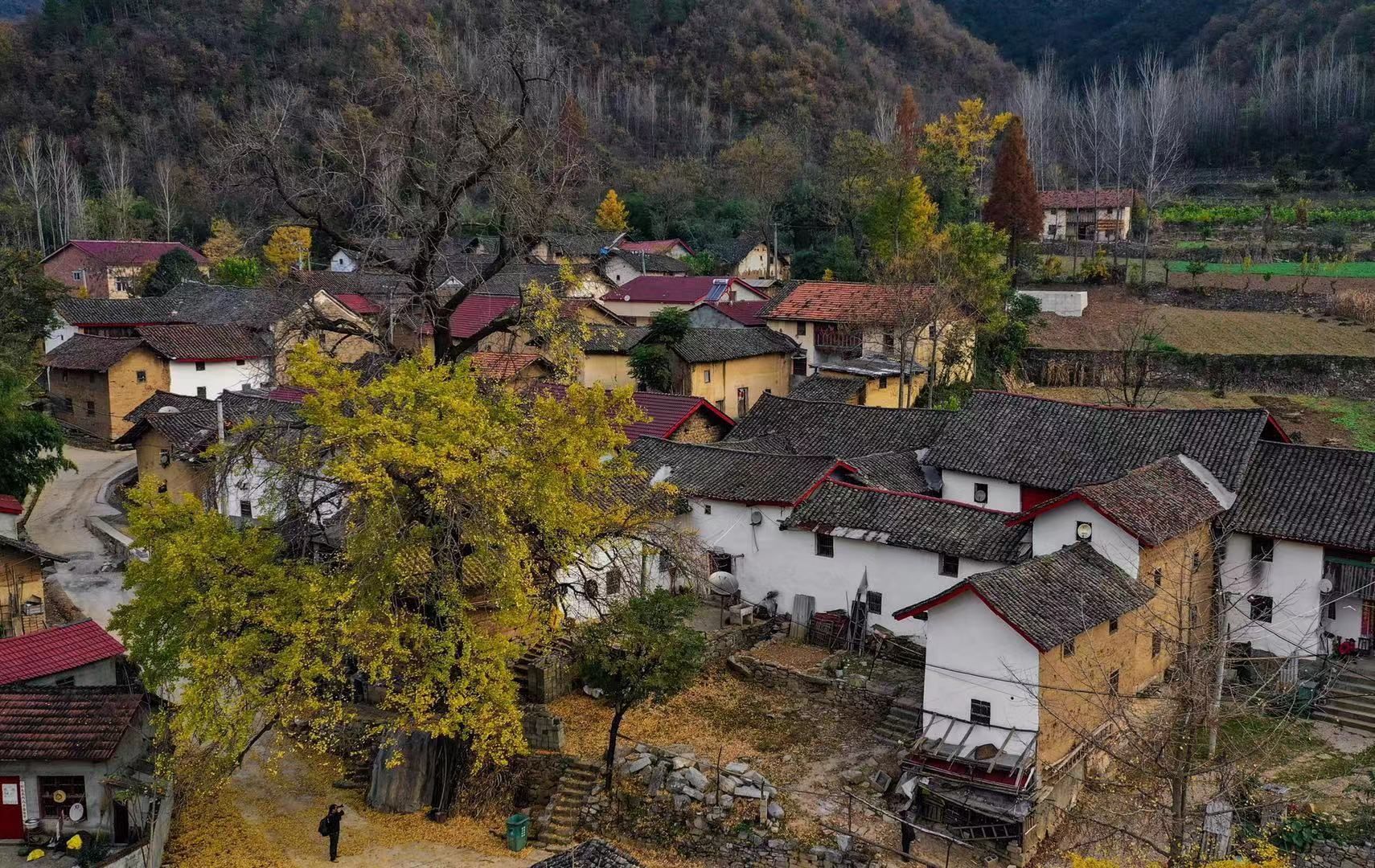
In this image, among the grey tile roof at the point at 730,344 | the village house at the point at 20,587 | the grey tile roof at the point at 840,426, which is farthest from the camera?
the grey tile roof at the point at 730,344

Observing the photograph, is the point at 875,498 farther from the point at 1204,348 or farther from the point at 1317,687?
the point at 1204,348

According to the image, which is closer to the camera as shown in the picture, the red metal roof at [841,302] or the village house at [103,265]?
the red metal roof at [841,302]

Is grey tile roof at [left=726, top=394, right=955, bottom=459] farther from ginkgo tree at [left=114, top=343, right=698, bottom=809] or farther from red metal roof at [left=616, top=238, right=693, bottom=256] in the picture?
red metal roof at [left=616, top=238, right=693, bottom=256]

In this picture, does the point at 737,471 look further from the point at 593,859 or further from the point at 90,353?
the point at 90,353

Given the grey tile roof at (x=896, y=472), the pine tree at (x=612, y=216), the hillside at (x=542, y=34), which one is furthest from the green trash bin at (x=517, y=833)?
the hillside at (x=542, y=34)

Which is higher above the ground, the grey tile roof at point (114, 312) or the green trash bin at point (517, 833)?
the grey tile roof at point (114, 312)

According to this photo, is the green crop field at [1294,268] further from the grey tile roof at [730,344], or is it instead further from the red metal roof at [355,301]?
the red metal roof at [355,301]

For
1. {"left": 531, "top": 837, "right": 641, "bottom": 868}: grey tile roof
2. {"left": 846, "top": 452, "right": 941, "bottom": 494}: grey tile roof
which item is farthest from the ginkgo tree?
{"left": 846, "top": 452, "right": 941, "bottom": 494}: grey tile roof
